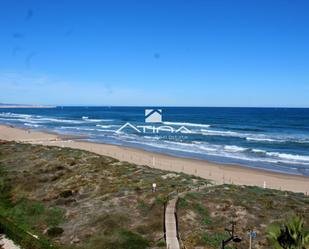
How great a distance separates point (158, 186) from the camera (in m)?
29.5

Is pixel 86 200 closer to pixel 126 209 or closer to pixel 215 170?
pixel 126 209

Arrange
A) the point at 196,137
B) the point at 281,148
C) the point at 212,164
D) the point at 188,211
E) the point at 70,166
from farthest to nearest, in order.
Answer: the point at 196,137 < the point at 281,148 < the point at 212,164 < the point at 70,166 < the point at 188,211

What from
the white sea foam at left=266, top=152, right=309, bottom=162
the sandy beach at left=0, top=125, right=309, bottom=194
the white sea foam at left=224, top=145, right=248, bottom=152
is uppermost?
the white sea foam at left=224, top=145, right=248, bottom=152

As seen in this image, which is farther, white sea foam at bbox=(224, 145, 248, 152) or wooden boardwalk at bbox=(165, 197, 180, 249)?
white sea foam at bbox=(224, 145, 248, 152)

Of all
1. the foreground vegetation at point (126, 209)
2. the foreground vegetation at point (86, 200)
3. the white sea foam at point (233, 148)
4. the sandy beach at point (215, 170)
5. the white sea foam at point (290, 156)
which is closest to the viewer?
the foreground vegetation at point (126, 209)

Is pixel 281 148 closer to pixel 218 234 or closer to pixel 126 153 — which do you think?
pixel 126 153

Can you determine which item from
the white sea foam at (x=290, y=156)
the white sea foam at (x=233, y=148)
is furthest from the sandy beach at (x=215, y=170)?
the white sea foam at (x=233, y=148)

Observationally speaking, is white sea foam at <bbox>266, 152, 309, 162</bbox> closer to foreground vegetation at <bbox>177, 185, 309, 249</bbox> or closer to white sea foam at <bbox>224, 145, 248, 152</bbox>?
white sea foam at <bbox>224, 145, 248, 152</bbox>

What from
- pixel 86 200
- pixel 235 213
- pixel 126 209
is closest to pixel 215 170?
pixel 235 213

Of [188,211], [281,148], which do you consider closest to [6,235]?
[188,211]

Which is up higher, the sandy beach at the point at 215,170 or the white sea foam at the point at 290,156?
the white sea foam at the point at 290,156

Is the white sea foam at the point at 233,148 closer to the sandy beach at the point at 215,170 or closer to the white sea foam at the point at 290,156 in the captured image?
the white sea foam at the point at 290,156

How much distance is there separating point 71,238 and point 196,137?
184 feet

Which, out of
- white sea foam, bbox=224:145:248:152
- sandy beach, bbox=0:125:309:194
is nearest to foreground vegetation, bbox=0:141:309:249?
sandy beach, bbox=0:125:309:194
